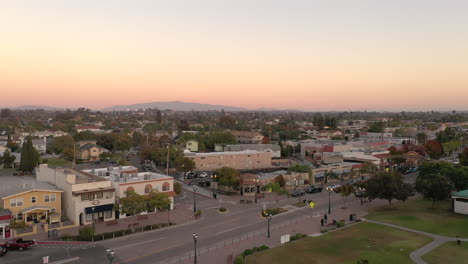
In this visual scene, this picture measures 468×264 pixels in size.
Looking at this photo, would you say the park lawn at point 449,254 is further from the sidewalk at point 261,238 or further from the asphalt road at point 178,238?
the asphalt road at point 178,238

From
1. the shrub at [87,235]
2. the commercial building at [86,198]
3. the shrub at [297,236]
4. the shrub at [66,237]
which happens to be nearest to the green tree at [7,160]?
the commercial building at [86,198]

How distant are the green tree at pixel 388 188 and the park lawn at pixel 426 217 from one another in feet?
6.90

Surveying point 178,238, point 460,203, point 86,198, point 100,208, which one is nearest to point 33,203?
point 86,198

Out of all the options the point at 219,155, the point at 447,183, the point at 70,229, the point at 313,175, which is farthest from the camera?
the point at 219,155

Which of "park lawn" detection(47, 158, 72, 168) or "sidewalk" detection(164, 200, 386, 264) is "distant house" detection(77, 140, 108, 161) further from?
"sidewalk" detection(164, 200, 386, 264)

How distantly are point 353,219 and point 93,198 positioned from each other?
30.3 metres

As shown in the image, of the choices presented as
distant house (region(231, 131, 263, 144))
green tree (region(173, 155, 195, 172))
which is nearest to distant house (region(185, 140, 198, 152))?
distant house (region(231, 131, 263, 144))

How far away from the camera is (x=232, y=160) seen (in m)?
82.7

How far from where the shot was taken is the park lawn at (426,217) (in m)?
41.0

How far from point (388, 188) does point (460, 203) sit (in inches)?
342

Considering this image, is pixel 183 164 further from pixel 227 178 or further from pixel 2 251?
pixel 2 251

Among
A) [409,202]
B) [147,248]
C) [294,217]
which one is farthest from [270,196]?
[147,248]

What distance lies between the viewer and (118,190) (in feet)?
152

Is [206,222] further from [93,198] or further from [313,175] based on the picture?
[313,175]
